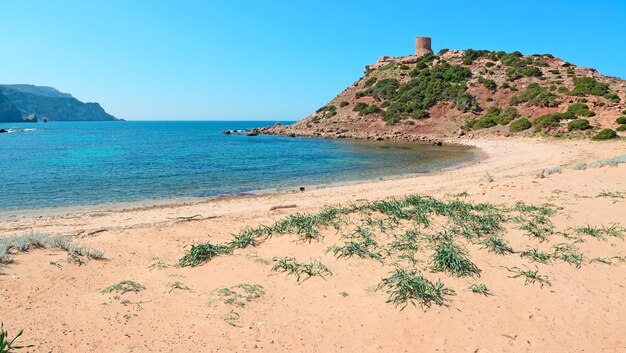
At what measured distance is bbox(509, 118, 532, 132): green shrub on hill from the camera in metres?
47.4

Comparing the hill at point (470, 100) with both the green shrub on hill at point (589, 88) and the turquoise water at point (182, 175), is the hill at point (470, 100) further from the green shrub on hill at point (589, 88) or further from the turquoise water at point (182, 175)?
the turquoise water at point (182, 175)

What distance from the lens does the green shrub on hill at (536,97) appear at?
51794 millimetres

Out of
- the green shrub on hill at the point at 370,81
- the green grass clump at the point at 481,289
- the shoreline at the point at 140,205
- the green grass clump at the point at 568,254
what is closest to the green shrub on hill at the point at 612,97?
the shoreline at the point at 140,205

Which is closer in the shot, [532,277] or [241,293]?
[241,293]

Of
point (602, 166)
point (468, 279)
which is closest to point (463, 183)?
point (602, 166)

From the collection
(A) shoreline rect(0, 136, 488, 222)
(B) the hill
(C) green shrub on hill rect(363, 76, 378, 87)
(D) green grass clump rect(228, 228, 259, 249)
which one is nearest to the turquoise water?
(A) shoreline rect(0, 136, 488, 222)

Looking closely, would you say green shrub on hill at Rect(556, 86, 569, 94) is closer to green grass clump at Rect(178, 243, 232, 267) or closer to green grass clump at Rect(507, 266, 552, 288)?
green grass clump at Rect(507, 266, 552, 288)

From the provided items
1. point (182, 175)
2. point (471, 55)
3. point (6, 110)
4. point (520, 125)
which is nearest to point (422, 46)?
point (471, 55)

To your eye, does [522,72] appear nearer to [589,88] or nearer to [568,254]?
[589,88]

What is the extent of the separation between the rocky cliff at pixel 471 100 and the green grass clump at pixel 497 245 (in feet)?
123

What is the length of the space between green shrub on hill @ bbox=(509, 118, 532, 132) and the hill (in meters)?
0.11

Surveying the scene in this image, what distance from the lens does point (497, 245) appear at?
7.79 metres

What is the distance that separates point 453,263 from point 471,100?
60.6m

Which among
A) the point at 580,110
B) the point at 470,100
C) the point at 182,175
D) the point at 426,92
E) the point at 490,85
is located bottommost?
the point at 182,175
